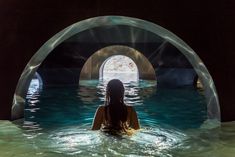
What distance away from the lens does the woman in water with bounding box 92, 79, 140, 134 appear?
521 centimetres

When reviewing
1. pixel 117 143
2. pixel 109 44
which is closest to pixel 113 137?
pixel 117 143

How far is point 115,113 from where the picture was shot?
5.38 meters

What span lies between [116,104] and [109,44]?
452 inches

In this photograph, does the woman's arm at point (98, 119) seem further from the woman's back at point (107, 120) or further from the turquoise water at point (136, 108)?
the turquoise water at point (136, 108)

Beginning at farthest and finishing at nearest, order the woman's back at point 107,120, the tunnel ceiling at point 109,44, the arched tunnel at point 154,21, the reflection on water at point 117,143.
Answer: the tunnel ceiling at point 109,44 < the arched tunnel at point 154,21 < the woman's back at point 107,120 < the reflection on water at point 117,143

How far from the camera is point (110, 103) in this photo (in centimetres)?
533

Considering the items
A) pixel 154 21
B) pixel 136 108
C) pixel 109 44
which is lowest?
pixel 136 108

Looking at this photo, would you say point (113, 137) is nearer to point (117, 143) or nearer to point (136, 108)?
point (117, 143)

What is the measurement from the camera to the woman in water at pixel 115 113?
521 centimetres

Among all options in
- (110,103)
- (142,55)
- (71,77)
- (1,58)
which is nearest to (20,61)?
(1,58)

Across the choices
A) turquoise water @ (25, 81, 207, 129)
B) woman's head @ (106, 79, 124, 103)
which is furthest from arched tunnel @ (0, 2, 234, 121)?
woman's head @ (106, 79, 124, 103)

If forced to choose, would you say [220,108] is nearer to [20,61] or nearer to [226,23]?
[226,23]

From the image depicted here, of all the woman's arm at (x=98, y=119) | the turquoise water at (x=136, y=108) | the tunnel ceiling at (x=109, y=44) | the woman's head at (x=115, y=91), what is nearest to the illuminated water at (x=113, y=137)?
the turquoise water at (x=136, y=108)

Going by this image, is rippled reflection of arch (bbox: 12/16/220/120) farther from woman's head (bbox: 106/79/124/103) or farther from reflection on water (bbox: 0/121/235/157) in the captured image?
woman's head (bbox: 106/79/124/103)
